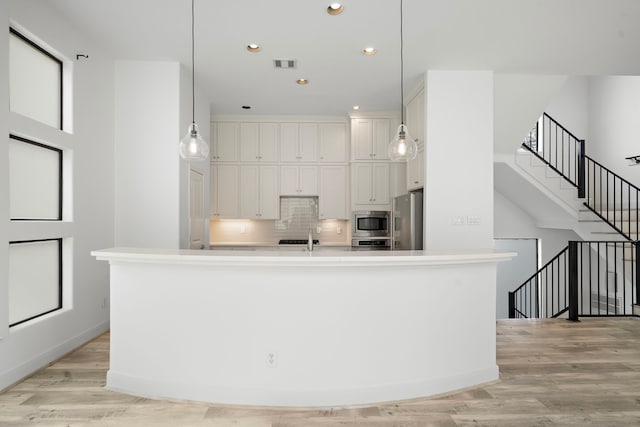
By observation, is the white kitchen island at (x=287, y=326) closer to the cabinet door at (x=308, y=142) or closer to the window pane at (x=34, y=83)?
the window pane at (x=34, y=83)

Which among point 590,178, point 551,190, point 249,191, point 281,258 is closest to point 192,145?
point 281,258

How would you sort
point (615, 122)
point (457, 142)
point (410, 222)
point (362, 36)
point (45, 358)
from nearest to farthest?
point (45, 358)
point (362, 36)
point (457, 142)
point (410, 222)
point (615, 122)

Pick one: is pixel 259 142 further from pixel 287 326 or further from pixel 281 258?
pixel 287 326

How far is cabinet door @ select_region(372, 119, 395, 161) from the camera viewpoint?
6355 mm

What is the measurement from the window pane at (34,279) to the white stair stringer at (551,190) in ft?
19.6

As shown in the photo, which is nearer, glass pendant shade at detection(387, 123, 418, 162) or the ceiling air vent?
glass pendant shade at detection(387, 123, 418, 162)

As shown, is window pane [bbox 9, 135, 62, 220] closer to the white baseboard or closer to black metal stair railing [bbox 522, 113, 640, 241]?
the white baseboard

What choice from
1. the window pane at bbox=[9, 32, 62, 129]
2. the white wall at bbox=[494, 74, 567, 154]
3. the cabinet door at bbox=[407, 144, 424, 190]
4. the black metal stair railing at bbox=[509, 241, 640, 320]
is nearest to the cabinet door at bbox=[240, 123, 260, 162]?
the cabinet door at bbox=[407, 144, 424, 190]

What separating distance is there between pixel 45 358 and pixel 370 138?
Answer: 510cm

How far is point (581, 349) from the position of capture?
12.0 feet

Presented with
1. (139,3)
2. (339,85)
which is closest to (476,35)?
(339,85)

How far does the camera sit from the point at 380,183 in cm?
639

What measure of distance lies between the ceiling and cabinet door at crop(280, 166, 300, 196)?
5.86ft

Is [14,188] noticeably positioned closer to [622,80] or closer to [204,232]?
[204,232]
